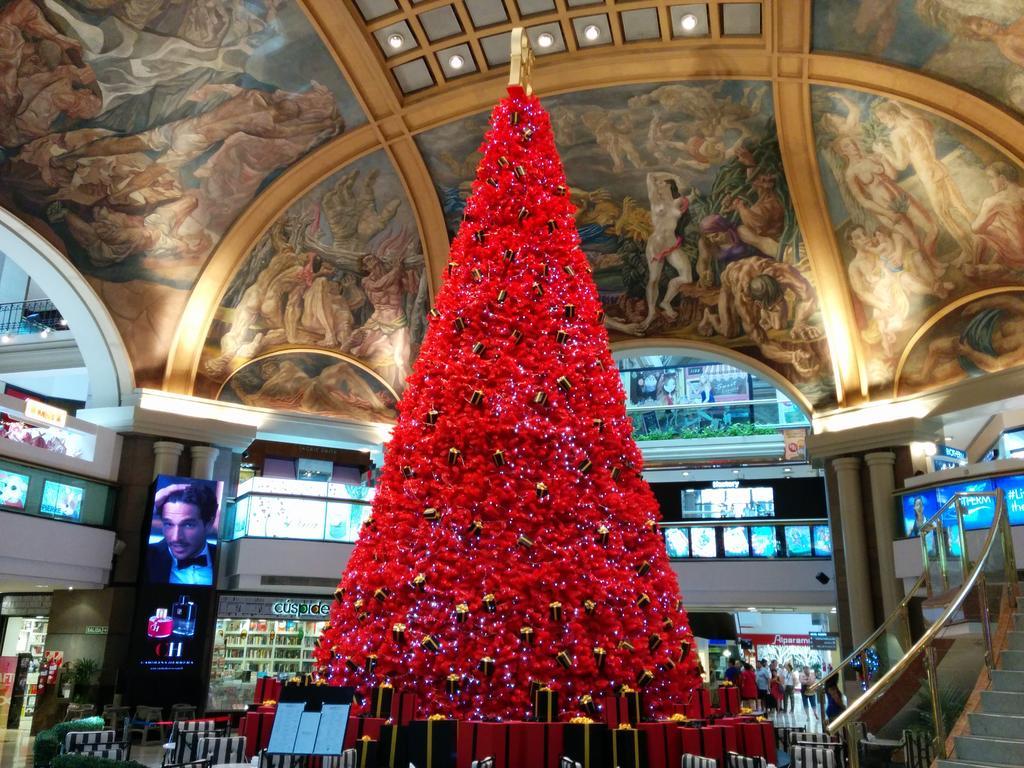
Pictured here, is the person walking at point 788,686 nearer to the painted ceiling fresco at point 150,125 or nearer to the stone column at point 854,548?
the stone column at point 854,548

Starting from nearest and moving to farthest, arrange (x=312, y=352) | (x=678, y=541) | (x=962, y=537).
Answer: (x=962, y=537)
(x=312, y=352)
(x=678, y=541)

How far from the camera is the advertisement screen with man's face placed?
15359mm

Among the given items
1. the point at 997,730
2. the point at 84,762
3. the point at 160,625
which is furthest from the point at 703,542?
the point at 84,762

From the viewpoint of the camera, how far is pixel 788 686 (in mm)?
23844

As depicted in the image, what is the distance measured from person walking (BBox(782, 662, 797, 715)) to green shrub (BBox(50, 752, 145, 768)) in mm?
18568

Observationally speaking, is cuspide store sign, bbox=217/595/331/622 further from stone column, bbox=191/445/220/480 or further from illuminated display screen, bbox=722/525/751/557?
illuminated display screen, bbox=722/525/751/557

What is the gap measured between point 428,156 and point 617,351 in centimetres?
560

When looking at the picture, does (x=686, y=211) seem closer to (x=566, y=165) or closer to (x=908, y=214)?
(x=566, y=165)

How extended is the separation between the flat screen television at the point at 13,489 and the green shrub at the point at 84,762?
7759 millimetres

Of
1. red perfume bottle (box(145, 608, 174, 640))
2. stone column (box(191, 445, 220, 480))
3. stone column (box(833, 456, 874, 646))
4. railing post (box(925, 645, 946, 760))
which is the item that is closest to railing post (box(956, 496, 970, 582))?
railing post (box(925, 645, 946, 760))

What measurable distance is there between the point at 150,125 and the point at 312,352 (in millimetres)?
5352

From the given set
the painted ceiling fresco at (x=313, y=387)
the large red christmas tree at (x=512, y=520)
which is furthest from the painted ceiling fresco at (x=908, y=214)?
the painted ceiling fresco at (x=313, y=387)

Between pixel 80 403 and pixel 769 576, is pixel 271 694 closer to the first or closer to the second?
pixel 769 576

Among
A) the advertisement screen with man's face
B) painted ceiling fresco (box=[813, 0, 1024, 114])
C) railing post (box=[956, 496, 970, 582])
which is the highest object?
painted ceiling fresco (box=[813, 0, 1024, 114])
